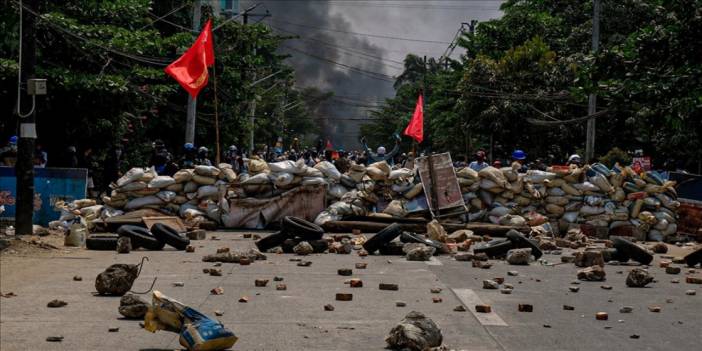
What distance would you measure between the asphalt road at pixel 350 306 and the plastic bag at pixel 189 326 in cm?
18

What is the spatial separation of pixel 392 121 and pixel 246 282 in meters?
83.7

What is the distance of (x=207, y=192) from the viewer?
18.0 meters

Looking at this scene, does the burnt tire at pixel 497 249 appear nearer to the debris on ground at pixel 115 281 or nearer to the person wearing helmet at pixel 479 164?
the debris on ground at pixel 115 281

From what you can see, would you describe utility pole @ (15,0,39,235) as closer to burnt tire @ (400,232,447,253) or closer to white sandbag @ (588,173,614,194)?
burnt tire @ (400,232,447,253)

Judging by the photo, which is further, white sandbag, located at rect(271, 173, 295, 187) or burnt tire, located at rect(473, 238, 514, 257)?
white sandbag, located at rect(271, 173, 295, 187)

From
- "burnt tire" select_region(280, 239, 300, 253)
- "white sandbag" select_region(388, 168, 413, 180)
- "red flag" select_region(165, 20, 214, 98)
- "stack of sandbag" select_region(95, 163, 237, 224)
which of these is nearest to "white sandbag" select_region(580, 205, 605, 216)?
"white sandbag" select_region(388, 168, 413, 180)

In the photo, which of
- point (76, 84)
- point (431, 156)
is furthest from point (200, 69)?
point (431, 156)

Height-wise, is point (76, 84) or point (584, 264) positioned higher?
point (76, 84)

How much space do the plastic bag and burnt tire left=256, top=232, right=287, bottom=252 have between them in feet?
22.3

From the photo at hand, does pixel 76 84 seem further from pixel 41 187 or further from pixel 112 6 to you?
pixel 41 187

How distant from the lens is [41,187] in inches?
688

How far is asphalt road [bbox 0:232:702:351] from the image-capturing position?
6.82 metres

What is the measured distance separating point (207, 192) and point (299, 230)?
16.0 ft

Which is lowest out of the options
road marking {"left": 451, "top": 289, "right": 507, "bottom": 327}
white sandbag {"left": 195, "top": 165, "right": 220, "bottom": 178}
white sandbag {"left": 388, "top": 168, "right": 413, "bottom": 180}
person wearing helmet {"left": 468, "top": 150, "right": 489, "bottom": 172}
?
road marking {"left": 451, "top": 289, "right": 507, "bottom": 327}
